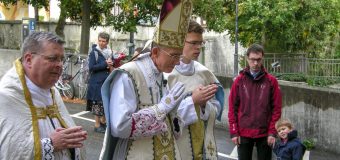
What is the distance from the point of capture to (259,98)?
21.1 ft

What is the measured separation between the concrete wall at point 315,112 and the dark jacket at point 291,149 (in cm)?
303

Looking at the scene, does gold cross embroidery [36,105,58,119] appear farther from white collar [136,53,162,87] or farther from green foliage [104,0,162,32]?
green foliage [104,0,162,32]

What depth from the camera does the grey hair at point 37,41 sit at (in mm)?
3434

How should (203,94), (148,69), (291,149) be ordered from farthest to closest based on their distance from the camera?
(291,149)
(203,94)
(148,69)

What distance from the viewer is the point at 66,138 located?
3340 millimetres

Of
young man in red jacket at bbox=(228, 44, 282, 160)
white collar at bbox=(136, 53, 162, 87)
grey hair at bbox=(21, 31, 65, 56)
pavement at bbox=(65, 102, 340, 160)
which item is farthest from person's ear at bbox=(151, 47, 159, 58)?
pavement at bbox=(65, 102, 340, 160)

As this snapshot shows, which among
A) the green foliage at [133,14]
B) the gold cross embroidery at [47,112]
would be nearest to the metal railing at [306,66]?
the green foliage at [133,14]

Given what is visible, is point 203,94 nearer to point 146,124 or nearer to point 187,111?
point 187,111

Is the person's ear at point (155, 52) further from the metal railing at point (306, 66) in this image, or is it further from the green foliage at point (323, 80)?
the metal railing at point (306, 66)

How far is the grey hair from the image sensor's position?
3.43m

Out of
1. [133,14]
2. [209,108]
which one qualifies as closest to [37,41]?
[209,108]

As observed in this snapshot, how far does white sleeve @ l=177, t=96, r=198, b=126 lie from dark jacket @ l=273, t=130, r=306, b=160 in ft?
6.68

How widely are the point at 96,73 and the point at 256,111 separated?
4319 millimetres

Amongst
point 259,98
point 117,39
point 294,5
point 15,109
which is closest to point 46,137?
point 15,109
